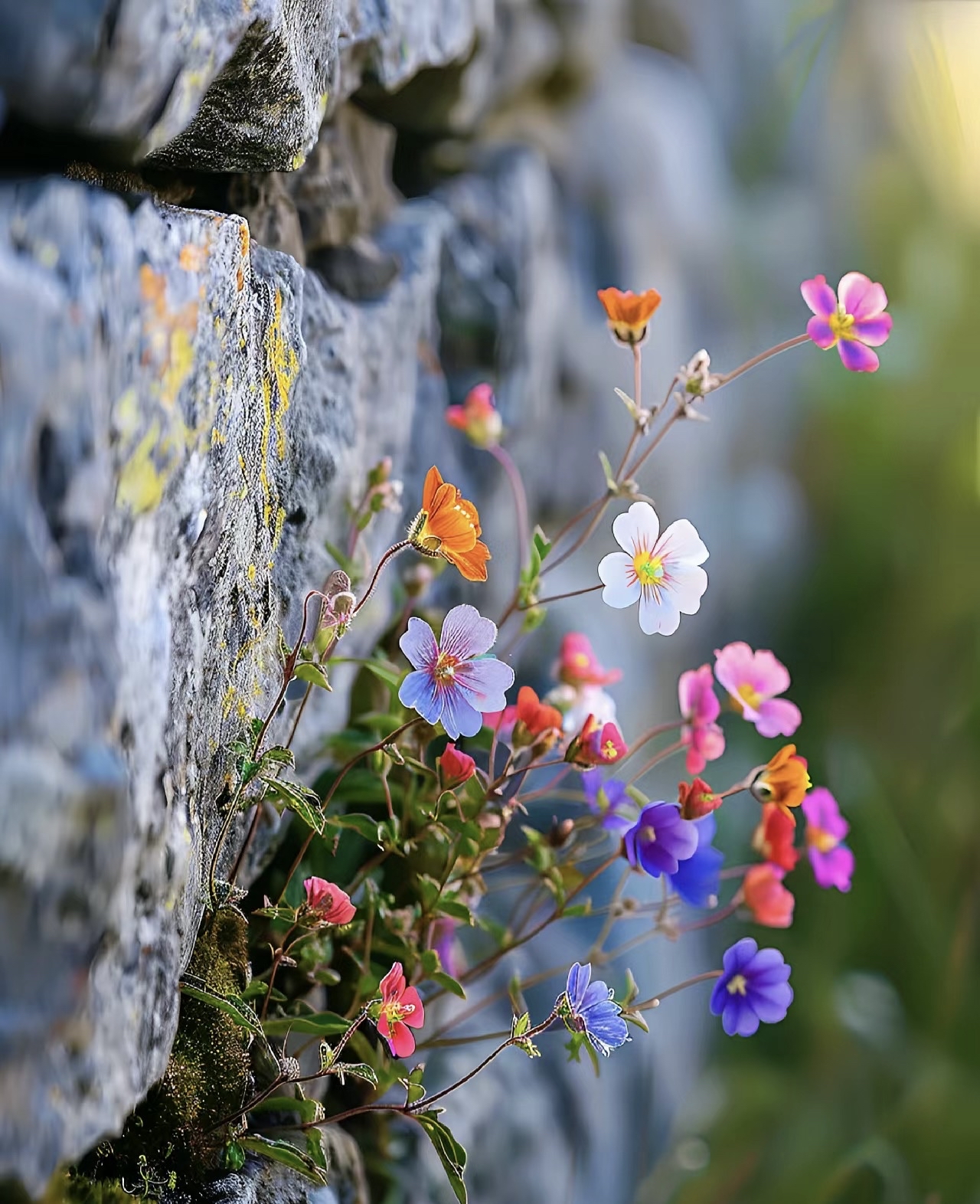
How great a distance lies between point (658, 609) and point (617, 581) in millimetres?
34

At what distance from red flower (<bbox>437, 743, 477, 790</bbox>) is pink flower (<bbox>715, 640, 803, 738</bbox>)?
22cm

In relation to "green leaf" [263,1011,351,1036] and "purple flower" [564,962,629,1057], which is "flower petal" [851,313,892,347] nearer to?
"purple flower" [564,962,629,1057]

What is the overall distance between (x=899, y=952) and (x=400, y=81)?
5.11 feet

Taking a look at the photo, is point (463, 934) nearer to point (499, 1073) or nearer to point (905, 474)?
point (499, 1073)

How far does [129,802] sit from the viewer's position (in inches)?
15.5

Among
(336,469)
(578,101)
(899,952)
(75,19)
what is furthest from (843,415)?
(75,19)

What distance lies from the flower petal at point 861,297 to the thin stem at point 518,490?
27cm

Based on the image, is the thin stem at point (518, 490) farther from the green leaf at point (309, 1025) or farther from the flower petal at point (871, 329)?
the green leaf at point (309, 1025)

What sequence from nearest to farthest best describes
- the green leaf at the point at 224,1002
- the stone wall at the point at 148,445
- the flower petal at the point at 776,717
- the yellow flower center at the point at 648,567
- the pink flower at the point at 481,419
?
1. the stone wall at the point at 148,445
2. the green leaf at the point at 224,1002
3. the yellow flower center at the point at 648,567
4. the flower petal at the point at 776,717
5. the pink flower at the point at 481,419

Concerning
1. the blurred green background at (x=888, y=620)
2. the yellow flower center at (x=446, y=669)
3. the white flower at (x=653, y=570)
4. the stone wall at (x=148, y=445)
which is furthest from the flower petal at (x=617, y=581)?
the blurred green background at (x=888, y=620)

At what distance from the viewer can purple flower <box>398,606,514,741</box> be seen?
567mm

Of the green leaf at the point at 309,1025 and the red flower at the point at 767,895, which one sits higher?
the green leaf at the point at 309,1025

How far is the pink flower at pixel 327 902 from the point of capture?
2.00 ft

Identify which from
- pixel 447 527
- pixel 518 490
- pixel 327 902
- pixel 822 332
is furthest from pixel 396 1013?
pixel 822 332
